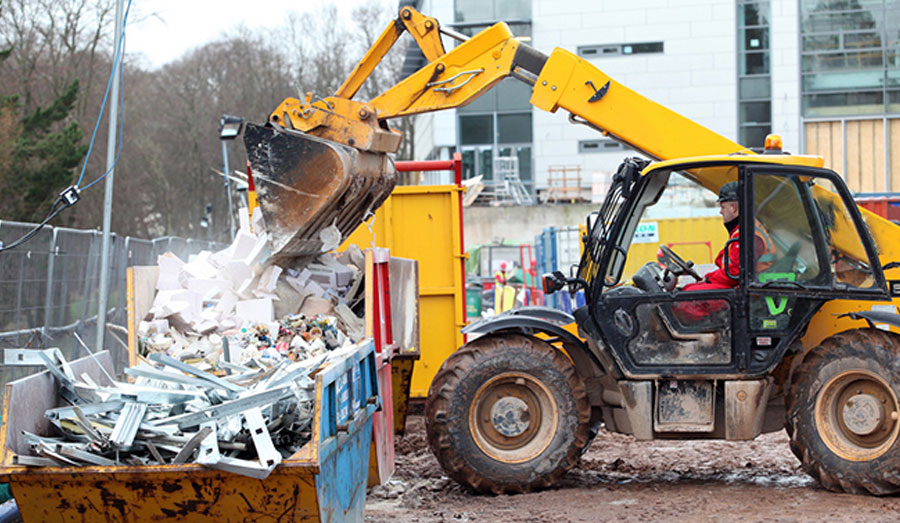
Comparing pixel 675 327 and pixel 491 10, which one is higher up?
pixel 491 10

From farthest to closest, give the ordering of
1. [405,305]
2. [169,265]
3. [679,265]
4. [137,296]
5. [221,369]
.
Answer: [405,305], [169,265], [679,265], [137,296], [221,369]

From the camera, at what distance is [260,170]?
7.98 metres

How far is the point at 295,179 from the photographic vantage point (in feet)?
26.3

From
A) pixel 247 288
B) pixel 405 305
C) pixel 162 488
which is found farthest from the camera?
pixel 405 305

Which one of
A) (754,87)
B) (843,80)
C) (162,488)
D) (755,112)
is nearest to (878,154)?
(843,80)

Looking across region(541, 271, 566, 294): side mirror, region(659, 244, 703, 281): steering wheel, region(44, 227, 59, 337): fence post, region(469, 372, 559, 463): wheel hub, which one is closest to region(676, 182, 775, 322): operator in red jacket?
region(659, 244, 703, 281): steering wheel

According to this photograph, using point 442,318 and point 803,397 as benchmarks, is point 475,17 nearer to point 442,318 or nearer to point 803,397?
point 442,318

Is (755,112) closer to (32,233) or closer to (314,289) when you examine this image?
(314,289)

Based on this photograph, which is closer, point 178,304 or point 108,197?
point 178,304

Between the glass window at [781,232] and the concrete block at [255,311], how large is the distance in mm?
3443

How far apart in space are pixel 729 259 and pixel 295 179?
10.4ft

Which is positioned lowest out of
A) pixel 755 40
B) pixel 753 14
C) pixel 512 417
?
pixel 512 417

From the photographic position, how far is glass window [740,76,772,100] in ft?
132

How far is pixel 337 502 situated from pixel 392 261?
3.37 meters
